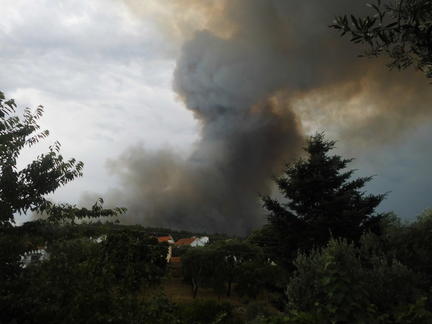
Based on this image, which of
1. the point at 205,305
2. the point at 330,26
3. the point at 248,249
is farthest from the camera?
the point at 248,249

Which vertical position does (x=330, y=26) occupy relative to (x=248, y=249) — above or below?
below

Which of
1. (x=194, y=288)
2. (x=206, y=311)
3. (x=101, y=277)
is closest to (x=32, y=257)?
(x=101, y=277)

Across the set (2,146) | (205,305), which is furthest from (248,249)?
(2,146)

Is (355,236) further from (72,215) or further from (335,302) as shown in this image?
(72,215)

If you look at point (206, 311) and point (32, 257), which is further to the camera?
point (206, 311)

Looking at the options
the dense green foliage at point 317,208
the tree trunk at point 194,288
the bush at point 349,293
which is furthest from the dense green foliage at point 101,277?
the tree trunk at point 194,288

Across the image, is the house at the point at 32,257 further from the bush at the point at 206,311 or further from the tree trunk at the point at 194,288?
the tree trunk at the point at 194,288

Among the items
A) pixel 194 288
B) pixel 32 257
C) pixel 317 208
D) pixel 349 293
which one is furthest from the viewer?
pixel 194 288

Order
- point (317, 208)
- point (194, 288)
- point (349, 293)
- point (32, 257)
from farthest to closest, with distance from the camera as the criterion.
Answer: point (194, 288)
point (317, 208)
point (32, 257)
point (349, 293)

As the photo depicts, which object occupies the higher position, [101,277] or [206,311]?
[101,277]

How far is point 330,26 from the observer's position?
425cm

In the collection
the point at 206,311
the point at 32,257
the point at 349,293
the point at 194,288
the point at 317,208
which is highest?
the point at 317,208

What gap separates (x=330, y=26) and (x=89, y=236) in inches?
306

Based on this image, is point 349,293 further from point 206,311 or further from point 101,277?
point 206,311
